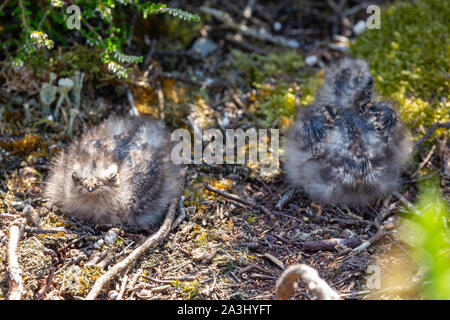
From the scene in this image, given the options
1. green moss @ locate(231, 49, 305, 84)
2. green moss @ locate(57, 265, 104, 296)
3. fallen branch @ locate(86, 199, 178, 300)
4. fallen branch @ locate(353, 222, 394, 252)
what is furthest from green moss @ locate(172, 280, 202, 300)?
green moss @ locate(231, 49, 305, 84)

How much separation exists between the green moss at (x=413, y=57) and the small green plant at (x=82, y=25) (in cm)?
246

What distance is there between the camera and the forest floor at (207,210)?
3.22 m

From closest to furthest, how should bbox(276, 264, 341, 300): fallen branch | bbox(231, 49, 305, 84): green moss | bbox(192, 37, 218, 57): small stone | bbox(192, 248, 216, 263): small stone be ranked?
bbox(276, 264, 341, 300): fallen branch → bbox(192, 248, 216, 263): small stone → bbox(231, 49, 305, 84): green moss → bbox(192, 37, 218, 57): small stone

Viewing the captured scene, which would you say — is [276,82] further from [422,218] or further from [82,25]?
[422,218]

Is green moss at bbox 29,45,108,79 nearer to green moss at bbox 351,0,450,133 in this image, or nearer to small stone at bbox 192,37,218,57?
small stone at bbox 192,37,218,57

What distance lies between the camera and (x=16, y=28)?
4832mm

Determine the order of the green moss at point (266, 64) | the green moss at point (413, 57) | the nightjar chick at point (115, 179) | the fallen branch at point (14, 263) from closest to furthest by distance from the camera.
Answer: the fallen branch at point (14, 263) < the nightjar chick at point (115, 179) < the green moss at point (413, 57) < the green moss at point (266, 64)

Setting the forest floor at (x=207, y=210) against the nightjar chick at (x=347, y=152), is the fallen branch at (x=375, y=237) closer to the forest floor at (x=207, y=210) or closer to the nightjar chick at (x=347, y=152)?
the forest floor at (x=207, y=210)

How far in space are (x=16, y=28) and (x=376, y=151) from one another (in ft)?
12.8

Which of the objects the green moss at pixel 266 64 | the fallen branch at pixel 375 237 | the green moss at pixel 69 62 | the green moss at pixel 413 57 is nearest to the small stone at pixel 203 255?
the fallen branch at pixel 375 237

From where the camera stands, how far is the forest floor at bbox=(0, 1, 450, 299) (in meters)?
3.22

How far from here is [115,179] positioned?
3734mm

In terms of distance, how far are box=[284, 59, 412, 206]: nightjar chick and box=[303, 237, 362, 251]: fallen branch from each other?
1.63 feet
